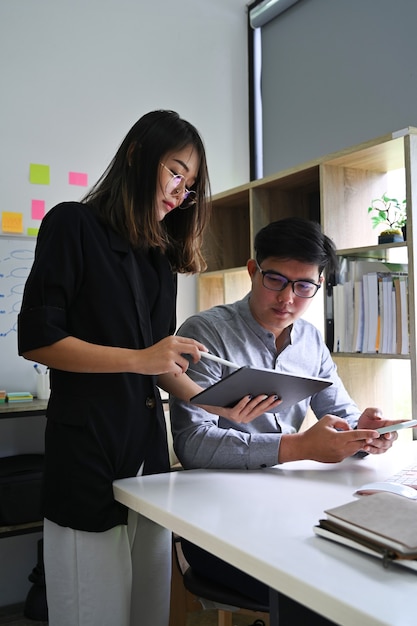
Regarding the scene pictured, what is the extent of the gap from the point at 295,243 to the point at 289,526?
34.0 inches

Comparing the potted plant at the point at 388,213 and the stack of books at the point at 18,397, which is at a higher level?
the potted plant at the point at 388,213

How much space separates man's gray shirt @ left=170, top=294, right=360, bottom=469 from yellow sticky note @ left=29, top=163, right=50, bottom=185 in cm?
161

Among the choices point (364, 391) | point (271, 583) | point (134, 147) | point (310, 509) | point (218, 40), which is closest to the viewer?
point (271, 583)

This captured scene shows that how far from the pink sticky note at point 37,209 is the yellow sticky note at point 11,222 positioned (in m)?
0.07

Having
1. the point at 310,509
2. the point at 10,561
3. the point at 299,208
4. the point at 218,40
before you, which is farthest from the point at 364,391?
the point at 218,40

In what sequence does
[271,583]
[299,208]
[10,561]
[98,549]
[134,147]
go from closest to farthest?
[271,583] → [98,549] → [134,147] → [10,561] → [299,208]

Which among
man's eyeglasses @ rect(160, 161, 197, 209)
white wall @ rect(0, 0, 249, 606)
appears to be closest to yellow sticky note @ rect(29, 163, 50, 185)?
white wall @ rect(0, 0, 249, 606)

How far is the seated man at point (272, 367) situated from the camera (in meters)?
1.38

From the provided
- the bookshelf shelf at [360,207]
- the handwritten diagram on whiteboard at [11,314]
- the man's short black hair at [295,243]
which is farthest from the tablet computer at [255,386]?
the handwritten diagram on whiteboard at [11,314]

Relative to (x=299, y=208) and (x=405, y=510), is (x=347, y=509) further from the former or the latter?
(x=299, y=208)

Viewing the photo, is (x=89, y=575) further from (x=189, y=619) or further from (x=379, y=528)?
(x=189, y=619)

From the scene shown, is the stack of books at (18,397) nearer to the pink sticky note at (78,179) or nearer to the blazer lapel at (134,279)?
the pink sticky note at (78,179)

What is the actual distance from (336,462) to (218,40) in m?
2.94

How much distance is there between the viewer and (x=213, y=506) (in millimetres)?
1077
